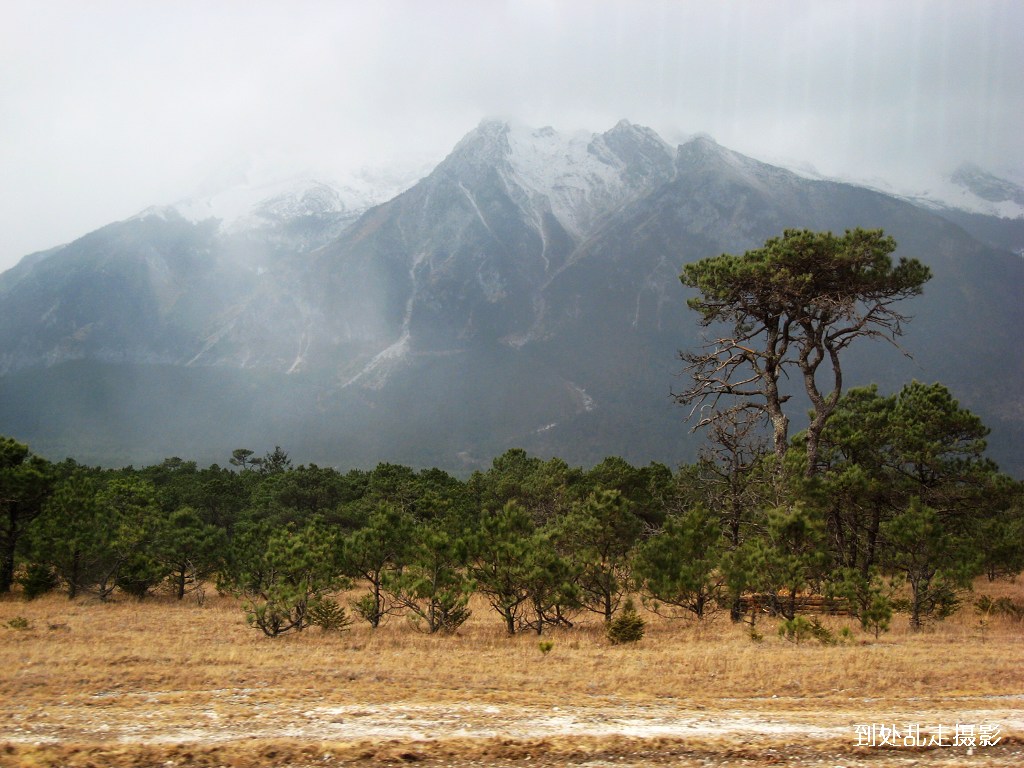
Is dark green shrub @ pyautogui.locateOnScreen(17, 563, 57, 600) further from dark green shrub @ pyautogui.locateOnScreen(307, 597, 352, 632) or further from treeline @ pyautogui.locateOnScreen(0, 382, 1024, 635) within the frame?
dark green shrub @ pyautogui.locateOnScreen(307, 597, 352, 632)

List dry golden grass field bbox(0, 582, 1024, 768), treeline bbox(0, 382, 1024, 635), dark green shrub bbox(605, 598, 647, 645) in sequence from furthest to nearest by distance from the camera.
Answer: treeline bbox(0, 382, 1024, 635)
dark green shrub bbox(605, 598, 647, 645)
dry golden grass field bbox(0, 582, 1024, 768)

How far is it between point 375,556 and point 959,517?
17968mm

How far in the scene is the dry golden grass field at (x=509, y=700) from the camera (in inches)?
332

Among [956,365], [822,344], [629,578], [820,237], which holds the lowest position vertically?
[629,578]

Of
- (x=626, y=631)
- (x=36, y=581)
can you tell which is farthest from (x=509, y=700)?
(x=36, y=581)

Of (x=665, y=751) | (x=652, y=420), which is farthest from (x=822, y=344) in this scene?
(x=652, y=420)

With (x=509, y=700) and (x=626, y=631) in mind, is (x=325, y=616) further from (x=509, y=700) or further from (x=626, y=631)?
(x=509, y=700)

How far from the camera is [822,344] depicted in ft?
75.8

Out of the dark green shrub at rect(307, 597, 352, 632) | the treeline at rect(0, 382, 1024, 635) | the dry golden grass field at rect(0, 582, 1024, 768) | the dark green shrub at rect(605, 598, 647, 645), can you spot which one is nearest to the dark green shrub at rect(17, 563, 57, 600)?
the treeline at rect(0, 382, 1024, 635)

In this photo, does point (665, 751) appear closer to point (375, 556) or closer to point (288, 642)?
point (288, 642)

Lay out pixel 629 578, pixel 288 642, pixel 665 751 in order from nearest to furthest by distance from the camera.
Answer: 1. pixel 665 751
2. pixel 288 642
3. pixel 629 578

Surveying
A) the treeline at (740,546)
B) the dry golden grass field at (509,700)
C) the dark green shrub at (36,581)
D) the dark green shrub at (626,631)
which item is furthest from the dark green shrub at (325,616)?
the dark green shrub at (36,581)

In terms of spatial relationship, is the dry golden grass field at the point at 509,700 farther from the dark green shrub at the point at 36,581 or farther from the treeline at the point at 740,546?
the dark green shrub at the point at 36,581

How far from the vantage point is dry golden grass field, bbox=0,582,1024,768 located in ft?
27.6
